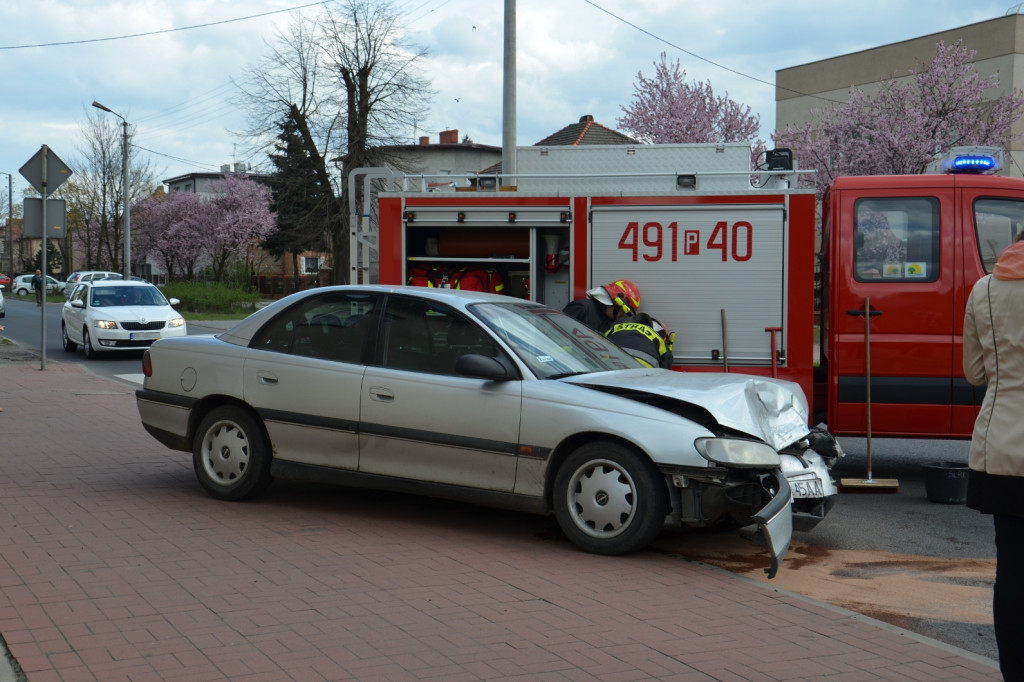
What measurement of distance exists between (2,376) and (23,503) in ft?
34.6

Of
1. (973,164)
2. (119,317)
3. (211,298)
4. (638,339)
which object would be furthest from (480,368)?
(211,298)

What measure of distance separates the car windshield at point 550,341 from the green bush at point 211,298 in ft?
117

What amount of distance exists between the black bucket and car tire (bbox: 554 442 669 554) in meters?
3.18

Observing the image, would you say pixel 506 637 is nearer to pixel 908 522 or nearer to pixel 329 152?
pixel 908 522

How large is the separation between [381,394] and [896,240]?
435 centimetres

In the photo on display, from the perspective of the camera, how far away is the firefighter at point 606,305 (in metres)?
8.76

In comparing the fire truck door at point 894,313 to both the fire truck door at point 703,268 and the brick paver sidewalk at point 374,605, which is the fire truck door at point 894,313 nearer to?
the fire truck door at point 703,268

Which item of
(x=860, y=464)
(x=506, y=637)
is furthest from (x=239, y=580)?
(x=860, y=464)

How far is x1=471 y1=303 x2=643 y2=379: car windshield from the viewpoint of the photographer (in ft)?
21.6

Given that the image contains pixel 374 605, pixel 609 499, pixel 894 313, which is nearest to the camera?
pixel 374 605

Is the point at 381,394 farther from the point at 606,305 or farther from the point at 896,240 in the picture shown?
the point at 896,240

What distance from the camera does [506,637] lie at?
4.67 meters

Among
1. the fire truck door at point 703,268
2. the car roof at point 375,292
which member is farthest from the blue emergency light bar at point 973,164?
the car roof at point 375,292

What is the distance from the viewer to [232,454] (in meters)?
7.27
